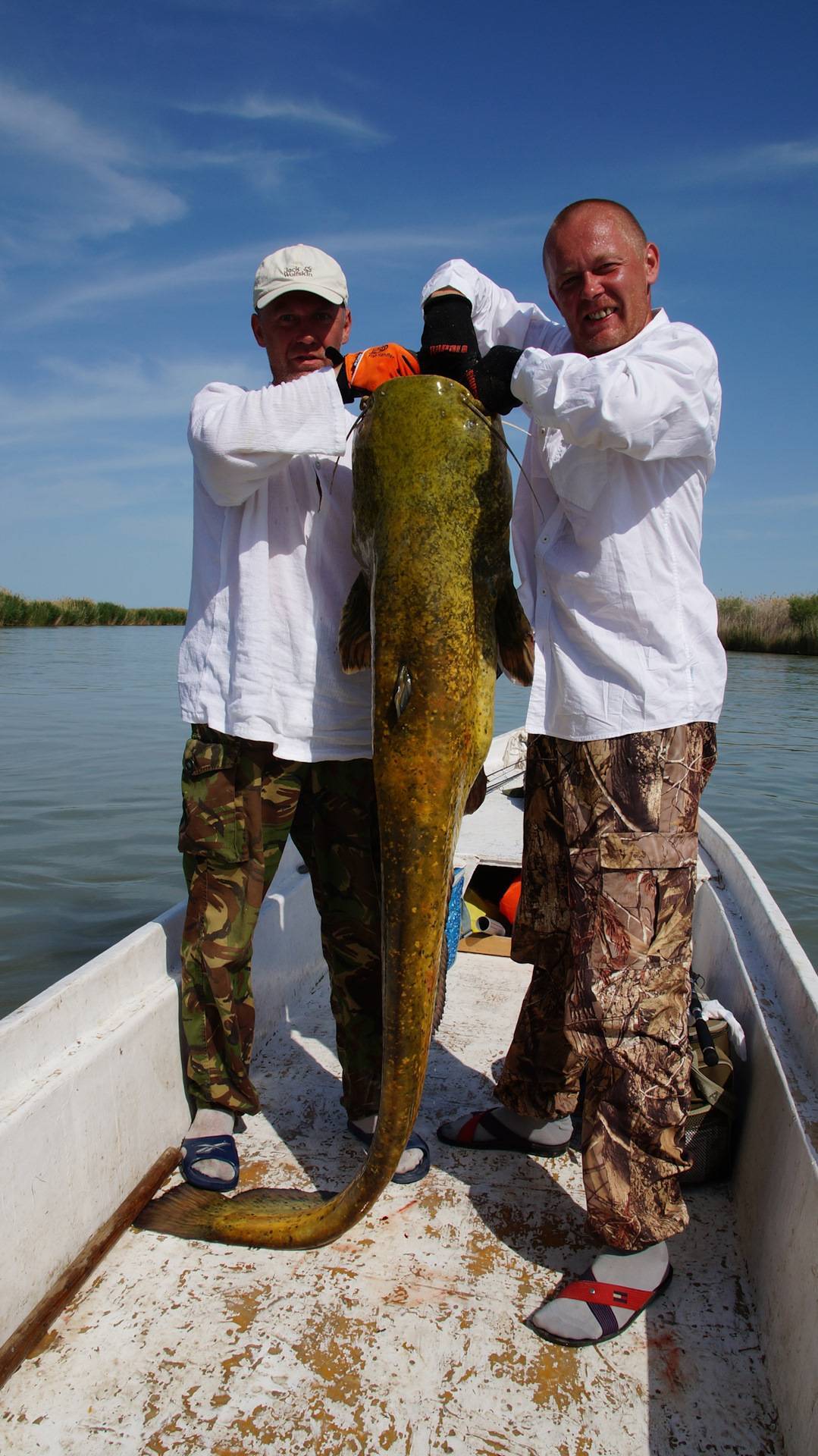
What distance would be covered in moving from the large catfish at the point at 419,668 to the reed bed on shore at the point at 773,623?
3449cm

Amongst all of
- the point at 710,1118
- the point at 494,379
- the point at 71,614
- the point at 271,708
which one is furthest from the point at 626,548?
the point at 71,614

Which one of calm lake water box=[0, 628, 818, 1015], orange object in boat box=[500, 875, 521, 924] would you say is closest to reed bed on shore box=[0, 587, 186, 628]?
calm lake water box=[0, 628, 818, 1015]

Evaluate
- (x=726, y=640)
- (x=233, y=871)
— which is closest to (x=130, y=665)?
(x=726, y=640)

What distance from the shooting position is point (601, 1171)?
2277mm

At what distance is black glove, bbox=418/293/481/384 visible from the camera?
7.68ft

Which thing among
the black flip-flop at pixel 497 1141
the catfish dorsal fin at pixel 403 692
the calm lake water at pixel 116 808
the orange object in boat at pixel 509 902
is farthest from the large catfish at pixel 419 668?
the calm lake water at pixel 116 808

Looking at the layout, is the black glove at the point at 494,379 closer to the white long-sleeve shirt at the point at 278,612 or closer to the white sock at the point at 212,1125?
the white long-sleeve shirt at the point at 278,612

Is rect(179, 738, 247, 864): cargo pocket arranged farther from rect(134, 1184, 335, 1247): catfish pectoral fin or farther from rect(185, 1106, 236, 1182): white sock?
rect(134, 1184, 335, 1247): catfish pectoral fin

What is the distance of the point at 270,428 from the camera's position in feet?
7.80

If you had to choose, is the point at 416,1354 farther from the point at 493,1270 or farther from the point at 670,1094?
the point at 670,1094

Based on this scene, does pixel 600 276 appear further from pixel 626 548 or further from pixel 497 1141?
pixel 497 1141

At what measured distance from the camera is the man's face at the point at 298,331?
2.63 meters

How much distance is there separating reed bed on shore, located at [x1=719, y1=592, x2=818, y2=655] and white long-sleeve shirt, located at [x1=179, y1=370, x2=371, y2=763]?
34238 millimetres

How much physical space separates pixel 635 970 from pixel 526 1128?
1009 millimetres
